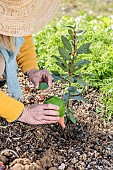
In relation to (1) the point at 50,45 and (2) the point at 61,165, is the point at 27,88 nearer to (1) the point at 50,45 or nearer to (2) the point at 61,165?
(1) the point at 50,45

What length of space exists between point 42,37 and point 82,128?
1.18 metres

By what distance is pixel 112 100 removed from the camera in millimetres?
3102

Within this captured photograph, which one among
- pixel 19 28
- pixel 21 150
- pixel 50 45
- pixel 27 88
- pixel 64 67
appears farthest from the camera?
pixel 50 45

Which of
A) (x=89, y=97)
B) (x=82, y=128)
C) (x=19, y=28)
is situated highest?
(x=19, y=28)

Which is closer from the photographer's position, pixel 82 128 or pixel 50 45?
pixel 82 128

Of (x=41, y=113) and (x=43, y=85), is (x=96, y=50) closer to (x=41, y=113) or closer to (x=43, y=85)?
(x=43, y=85)

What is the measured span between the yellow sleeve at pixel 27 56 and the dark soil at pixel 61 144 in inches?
15.5

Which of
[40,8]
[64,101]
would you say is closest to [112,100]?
[64,101]

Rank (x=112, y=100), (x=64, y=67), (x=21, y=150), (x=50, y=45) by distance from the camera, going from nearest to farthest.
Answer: (x=64, y=67)
(x=21, y=150)
(x=112, y=100)
(x=50, y=45)

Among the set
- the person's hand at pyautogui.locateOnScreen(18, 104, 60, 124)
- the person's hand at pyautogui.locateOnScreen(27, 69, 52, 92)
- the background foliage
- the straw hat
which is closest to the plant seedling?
the person's hand at pyautogui.locateOnScreen(27, 69, 52, 92)

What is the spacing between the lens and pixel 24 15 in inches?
89.3

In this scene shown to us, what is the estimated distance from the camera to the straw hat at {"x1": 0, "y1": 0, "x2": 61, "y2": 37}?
2.20m

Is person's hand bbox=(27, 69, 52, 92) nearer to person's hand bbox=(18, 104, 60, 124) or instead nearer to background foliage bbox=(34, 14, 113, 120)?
person's hand bbox=(18, 104, 60, 124)

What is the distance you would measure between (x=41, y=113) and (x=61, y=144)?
1.61 feet
